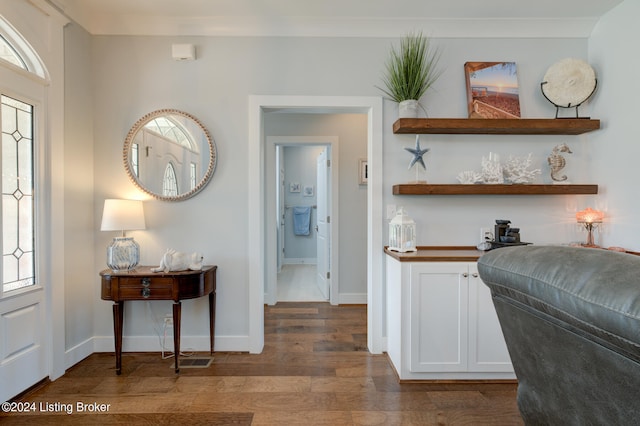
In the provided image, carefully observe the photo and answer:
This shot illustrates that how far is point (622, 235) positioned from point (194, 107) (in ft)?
11.3

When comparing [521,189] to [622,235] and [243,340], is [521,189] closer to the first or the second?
[622,235]

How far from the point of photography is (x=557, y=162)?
2547 millimetres

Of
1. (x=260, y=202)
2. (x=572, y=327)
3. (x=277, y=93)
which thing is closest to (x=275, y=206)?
(x=260, y=202)

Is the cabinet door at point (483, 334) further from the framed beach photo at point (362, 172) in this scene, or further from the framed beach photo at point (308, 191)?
the framed beach photo at point (308, 191)

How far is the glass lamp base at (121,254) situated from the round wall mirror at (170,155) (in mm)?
454

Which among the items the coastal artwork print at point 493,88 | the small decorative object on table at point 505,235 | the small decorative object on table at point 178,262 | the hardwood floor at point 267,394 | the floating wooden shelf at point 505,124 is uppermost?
the coastal artwork print at point 493,88

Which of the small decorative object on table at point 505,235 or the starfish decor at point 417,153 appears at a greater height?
the starfish decor at point 417,153

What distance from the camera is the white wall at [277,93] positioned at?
2.62m

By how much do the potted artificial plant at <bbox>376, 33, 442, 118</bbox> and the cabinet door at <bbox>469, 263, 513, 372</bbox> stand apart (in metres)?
1.36

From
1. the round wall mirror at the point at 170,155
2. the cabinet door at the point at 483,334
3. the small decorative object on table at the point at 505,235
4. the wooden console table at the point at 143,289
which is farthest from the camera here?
the round wall mirror at the point at 170,155

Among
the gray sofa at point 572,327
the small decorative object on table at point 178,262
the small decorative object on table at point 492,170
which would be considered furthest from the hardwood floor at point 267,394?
the small decorative object on table at point 492,170

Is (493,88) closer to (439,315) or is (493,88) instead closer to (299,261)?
(439,315)

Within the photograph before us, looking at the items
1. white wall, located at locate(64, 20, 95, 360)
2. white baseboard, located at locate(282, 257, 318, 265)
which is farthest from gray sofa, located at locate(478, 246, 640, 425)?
white baseboard, located at locate(282, 257, 318, 265)

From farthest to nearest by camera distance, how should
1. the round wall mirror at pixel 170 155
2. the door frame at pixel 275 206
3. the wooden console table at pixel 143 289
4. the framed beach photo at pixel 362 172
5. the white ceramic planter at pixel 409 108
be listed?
the framed beach photo at pixel 362 172
the door frame at pixel 275 206
the round wall mirror at pixel 170 155
the white ceramic planter at pixel 409 108
the wooden console table at pixel 143 289
